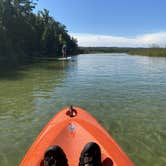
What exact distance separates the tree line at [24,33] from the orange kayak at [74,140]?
120ft

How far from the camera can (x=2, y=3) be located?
45.4 meters

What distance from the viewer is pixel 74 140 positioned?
5.73 meters

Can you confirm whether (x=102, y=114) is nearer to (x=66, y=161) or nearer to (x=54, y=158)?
(x=66, y=161)

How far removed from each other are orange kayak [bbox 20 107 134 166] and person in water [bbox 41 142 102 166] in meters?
0.15

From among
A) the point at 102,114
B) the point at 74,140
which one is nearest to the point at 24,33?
the point at 102,114

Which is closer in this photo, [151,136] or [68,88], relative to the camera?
[151,136]

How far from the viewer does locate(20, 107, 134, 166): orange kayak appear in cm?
488

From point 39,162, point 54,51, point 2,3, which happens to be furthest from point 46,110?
point 54,51

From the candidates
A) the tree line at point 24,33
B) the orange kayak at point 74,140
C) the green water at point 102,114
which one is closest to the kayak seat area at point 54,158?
the orange kayak at point 74,140

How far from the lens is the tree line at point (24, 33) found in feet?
146

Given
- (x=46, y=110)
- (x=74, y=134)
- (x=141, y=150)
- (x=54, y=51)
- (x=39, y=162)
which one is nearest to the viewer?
(x=39, y=162)

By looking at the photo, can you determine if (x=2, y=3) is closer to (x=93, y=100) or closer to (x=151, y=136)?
(x=93, y=100)

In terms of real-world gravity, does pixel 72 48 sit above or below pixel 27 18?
below

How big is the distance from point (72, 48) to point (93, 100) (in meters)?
81.4
